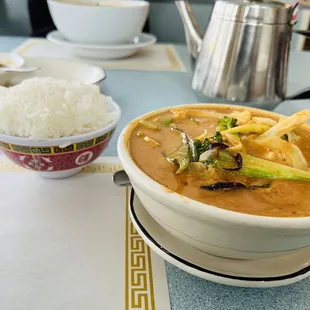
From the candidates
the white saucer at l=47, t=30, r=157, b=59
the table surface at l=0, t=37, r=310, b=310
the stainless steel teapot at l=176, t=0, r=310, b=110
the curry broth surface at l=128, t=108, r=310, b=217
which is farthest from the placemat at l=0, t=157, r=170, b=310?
the white saucer at l=47, t=30, r=157, b=59

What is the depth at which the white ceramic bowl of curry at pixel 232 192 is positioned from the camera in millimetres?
408

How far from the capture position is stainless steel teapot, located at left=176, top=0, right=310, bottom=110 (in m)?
0.99

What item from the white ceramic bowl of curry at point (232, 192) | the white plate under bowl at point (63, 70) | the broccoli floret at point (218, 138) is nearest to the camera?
the white ceramic bowl of curry at point (232, 192)

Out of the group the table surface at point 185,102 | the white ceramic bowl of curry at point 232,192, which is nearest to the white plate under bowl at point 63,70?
the table surface at point 185,102

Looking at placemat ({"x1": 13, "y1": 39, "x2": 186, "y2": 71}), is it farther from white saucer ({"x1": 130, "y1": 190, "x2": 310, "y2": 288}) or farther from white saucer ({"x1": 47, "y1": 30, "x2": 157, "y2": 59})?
white saucer ({"x1": 130, "y1": 190, "x2": 310, "y2": 288})

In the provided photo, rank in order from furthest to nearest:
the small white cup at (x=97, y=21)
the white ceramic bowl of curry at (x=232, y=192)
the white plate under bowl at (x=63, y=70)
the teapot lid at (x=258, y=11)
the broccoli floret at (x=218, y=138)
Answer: the small white cup at (x=97, y=21) < the white plate under bowl at (x=63, y=70) < the teapot lid at (x=258, y=11) < the broccoli floret at (x=218, y=138) < the white ceramic bowl of curry at (x=232, y=192)

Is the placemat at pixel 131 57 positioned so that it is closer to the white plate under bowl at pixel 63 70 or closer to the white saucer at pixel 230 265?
the white plate under bowl at pixel 63 70

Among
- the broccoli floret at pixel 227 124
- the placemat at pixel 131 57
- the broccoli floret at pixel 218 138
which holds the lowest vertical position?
the placemat at pixel 131 57

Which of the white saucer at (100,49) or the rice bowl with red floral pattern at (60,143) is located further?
the white saucer at (100,49)

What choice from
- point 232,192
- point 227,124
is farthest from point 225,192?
point 227,124

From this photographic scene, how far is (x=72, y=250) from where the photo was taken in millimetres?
532

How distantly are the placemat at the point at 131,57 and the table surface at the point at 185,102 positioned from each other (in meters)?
0.06

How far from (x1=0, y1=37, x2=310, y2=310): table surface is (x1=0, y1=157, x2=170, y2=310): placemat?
0.03m

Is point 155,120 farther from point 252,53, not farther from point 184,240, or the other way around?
point 252,53
